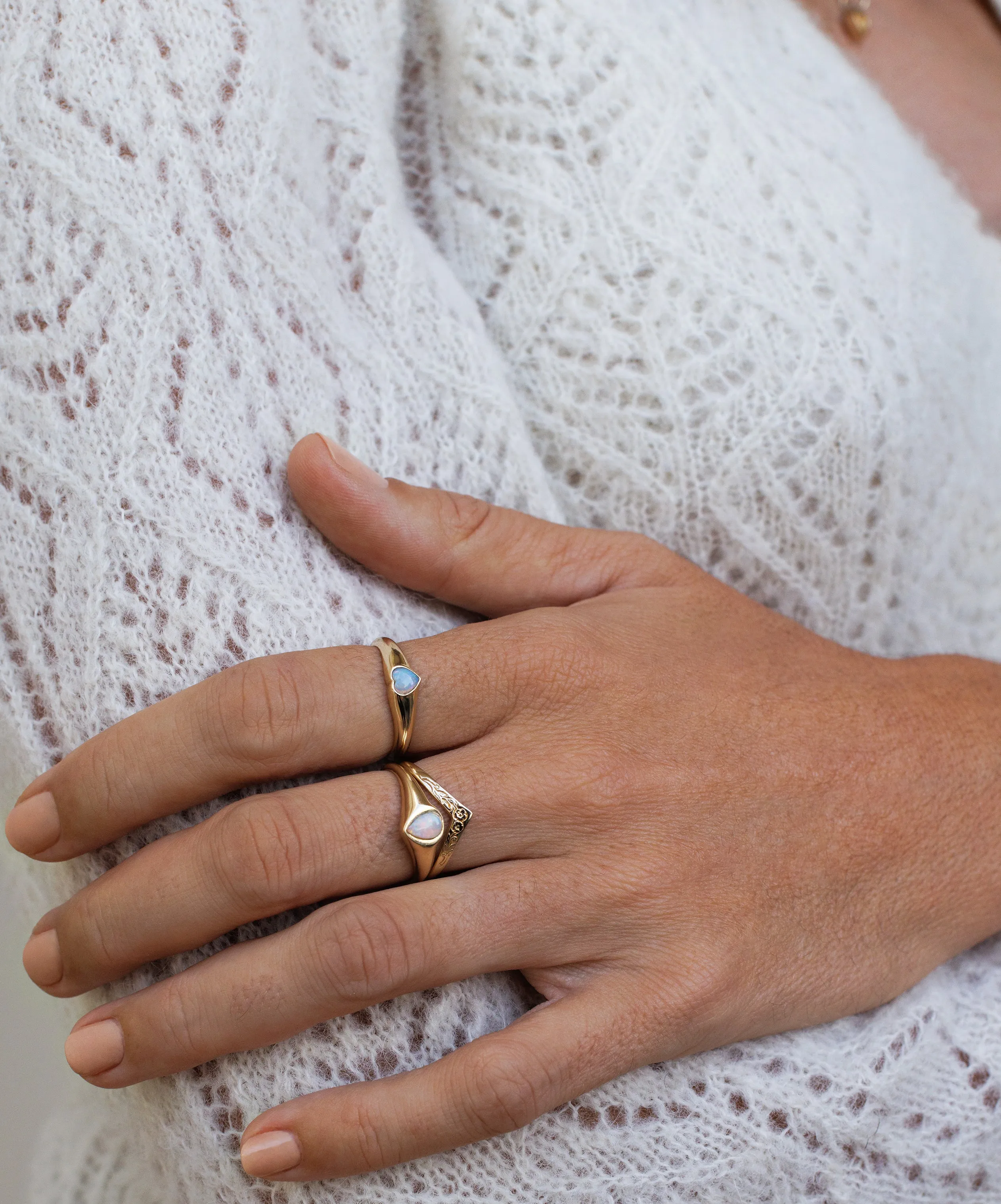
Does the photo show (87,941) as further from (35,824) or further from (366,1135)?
(366,1135)

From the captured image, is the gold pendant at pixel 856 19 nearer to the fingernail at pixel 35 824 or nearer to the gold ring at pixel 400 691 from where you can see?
the gold ring at pixel 400 691

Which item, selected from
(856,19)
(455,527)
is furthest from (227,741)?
(856,19)

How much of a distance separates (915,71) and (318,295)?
3.09 ft

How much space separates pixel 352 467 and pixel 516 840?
299 mm

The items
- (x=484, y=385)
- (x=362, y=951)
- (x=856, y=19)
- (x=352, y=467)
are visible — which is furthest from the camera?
(x=856, y=19)

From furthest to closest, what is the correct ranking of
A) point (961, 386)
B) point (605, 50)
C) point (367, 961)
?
point (961, 386) → point (605, 50) → point (367, 961)

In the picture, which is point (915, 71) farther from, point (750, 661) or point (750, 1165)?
point (750, 1165)

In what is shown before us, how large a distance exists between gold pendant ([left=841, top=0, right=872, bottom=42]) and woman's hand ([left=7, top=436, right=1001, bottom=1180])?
834 millimetres

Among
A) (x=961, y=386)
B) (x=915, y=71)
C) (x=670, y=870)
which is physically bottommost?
(x=670, y=870)

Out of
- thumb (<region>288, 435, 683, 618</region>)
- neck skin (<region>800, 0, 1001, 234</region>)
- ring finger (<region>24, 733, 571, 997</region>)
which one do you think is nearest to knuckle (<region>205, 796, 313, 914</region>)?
ring finger (<region>24, 733, 571, 997</region>)

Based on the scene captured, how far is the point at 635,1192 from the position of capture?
680 mm

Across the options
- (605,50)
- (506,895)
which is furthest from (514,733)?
(605,50)

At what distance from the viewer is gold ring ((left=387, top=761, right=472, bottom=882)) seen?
64cm

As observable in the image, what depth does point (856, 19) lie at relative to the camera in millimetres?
1228
